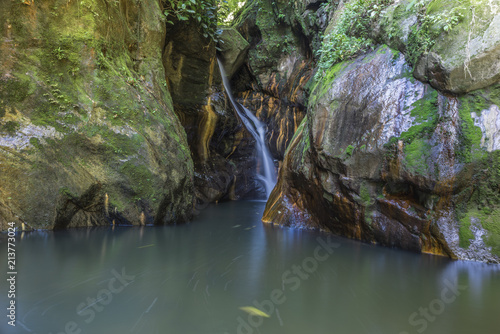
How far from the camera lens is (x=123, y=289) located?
2.81 meters

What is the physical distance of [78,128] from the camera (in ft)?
17.7

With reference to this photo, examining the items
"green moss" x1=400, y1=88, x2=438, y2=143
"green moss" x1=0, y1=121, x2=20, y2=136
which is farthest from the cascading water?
"green moss" x1=0, y1=121, x2=20, y2=136

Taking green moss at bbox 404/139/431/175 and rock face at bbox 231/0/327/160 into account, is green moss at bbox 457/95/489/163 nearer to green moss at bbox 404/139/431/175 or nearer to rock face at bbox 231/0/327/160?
green moss at bbox 404/139/431/175

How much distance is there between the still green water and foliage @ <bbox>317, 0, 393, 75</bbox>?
13.8 feet

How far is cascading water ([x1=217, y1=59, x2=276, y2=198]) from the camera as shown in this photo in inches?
511

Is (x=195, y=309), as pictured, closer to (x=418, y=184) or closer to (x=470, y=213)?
(x=418, y=184)

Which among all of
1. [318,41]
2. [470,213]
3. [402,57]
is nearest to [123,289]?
[470,213]

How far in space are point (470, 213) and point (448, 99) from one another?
5.92 feet

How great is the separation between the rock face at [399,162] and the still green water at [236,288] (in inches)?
18.2

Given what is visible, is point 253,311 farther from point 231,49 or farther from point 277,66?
point 277,66

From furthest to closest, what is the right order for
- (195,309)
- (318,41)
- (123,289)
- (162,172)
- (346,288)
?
1. (318,41)
2. (162,172)
3. (346,288)
4. (123,289)
5. (195,309)

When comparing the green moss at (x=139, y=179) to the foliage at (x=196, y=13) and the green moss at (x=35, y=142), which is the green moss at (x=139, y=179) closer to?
the green moss at (x=35, y=142)

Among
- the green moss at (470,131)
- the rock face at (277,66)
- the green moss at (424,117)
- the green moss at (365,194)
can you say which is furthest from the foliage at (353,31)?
the rock face at (277,66)

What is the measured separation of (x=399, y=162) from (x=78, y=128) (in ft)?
18.8
